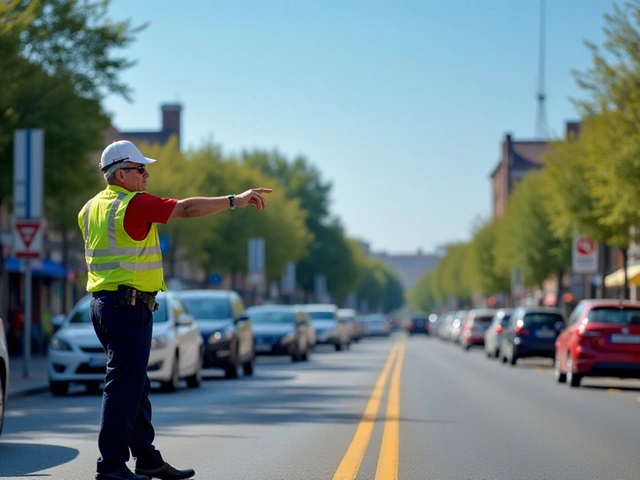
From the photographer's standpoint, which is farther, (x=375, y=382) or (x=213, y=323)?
(x=213, y=323)

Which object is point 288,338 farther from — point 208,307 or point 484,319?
point 484,319

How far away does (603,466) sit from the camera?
425 inches

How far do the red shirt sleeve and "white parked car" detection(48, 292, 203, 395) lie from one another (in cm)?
1267

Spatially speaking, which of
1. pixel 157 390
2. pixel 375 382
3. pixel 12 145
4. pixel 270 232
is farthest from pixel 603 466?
pixel 270 232

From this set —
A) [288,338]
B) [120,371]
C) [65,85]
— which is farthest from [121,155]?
[288,338]

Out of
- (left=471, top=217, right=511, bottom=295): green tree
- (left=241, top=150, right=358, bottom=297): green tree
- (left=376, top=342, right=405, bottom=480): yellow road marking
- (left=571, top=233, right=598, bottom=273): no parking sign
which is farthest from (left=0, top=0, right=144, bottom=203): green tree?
(left=241, top=150, right=358, bottom=297): green tree

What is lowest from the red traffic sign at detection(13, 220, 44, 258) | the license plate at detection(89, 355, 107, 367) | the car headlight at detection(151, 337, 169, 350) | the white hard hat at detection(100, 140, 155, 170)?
the license plate at detection(89, 355, 107, 367)

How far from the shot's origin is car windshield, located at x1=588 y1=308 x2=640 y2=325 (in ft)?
81.0

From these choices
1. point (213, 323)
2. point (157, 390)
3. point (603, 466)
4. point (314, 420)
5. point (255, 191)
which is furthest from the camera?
point (213, 323)

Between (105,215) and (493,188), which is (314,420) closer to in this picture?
(105,215)

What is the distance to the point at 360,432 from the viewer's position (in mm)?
13852

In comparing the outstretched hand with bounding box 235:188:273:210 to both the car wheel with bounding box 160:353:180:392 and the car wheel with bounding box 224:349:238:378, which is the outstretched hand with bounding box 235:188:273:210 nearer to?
the car wheel with bounding box 160:353:180:392

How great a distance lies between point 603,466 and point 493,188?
14820 centimetres

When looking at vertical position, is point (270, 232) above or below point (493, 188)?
below
